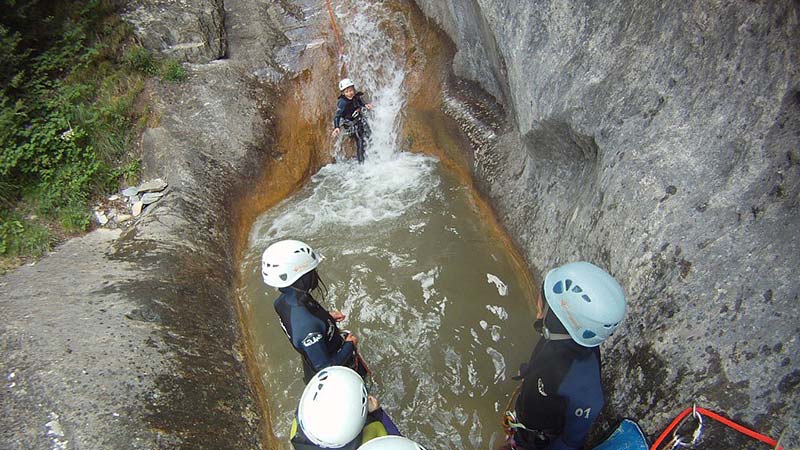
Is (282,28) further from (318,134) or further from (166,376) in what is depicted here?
(166,376)

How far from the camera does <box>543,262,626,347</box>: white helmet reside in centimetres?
275

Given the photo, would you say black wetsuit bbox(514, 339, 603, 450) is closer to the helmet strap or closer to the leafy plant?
the helmet strap

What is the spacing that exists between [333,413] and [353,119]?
19.8ft

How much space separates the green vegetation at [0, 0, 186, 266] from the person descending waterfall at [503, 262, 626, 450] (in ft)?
19.9

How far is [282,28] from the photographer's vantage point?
9.34 meters

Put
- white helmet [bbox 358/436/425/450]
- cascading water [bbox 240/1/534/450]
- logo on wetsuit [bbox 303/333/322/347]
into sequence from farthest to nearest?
cascading water [bbox 240/1/534/450], logo on wetsuit [bbox 303/333/322/347], white helmet [bbox 358/436/425/450]

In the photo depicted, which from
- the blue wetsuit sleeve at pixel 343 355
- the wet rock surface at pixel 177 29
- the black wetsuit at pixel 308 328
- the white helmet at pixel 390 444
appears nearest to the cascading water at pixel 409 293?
the blue wetsuit sleeve at pixel 343 355

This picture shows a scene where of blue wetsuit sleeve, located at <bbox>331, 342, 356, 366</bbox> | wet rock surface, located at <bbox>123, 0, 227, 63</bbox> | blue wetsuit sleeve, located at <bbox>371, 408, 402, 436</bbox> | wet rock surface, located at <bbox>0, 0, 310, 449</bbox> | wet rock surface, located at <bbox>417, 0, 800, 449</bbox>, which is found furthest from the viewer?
wet rock surface, located at <bbox>123, 0, 227, 63</bbox>

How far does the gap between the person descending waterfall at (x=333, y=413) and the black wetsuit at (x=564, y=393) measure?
3.91 feet

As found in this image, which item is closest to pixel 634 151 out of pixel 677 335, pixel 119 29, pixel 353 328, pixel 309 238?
pixel 677 335

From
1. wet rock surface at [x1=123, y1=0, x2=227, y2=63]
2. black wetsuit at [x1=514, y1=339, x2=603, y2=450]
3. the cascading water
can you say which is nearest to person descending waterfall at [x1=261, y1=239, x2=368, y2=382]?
the cascading water

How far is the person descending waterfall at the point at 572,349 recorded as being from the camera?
2.78 metres

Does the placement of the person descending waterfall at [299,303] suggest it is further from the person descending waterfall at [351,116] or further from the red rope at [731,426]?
the person descending waterfall at [351,116]

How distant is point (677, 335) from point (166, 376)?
443 centimetres
